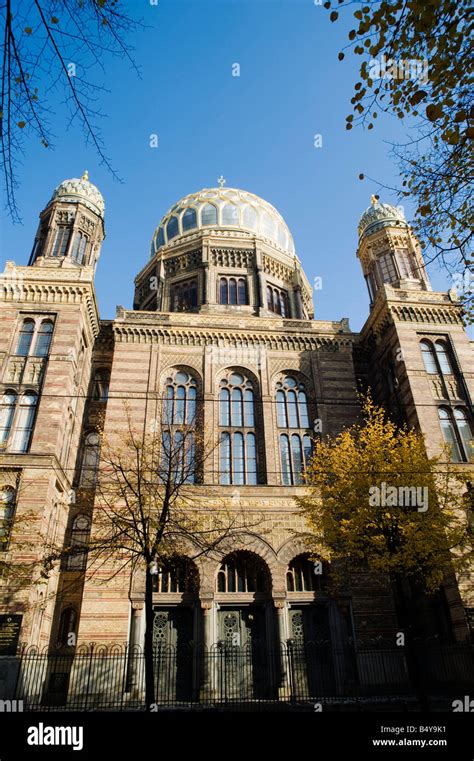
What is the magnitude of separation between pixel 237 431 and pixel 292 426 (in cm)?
290

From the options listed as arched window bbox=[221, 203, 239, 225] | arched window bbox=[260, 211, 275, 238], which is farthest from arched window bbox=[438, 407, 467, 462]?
arched window bbox=[221, 203, 239, 225]

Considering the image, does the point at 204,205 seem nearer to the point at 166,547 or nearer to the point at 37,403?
the point at 37,403

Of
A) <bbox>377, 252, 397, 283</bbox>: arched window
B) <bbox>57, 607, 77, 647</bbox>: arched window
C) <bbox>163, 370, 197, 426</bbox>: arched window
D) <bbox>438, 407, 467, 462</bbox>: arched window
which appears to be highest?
<bbox>377, 252, 397, 283</bbox>: arched window

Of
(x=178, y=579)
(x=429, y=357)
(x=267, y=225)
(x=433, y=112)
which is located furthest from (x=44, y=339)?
(x=267, y=225)

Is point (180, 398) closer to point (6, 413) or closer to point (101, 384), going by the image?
point (101, 384)

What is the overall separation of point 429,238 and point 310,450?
1646cm

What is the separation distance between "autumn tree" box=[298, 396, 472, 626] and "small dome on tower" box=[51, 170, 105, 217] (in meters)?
21.6

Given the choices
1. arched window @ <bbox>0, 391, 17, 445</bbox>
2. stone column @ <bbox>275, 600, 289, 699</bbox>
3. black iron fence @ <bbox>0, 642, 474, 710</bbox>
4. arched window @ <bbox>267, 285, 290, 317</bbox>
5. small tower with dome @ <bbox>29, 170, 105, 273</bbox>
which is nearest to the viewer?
black iron fence @ <bbox>0, 642, 474, 710</bbox>

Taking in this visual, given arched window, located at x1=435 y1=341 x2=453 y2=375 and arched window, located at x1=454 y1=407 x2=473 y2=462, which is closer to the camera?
arched window, located at x1=454 y1=407 x2=473 y2=462

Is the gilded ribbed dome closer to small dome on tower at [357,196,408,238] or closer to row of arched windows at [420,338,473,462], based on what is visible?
small dome on tower at [357,196,408,238]

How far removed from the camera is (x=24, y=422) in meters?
21.7

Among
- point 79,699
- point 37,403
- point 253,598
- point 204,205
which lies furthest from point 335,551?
point 204,205

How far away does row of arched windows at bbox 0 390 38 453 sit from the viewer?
829 inches

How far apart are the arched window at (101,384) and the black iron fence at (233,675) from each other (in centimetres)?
1257
